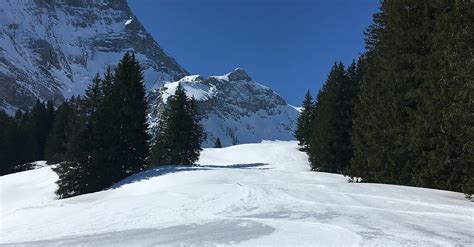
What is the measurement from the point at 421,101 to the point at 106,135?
59.4 ft

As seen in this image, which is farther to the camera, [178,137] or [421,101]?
[178,137]

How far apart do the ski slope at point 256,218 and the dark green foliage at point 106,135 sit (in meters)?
6.94

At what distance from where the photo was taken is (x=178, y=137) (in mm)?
39219

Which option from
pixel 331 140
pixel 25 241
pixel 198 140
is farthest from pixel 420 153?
pixel 198 140

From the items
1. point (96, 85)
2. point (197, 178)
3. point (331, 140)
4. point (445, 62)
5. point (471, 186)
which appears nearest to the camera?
point (471, 186)

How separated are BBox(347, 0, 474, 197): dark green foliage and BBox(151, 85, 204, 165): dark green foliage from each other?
20.1m

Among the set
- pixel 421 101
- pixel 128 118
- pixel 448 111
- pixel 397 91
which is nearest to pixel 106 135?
pixel 128 118

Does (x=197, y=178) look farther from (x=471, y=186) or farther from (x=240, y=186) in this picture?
(x=471, y=186)

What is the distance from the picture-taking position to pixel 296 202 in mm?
13312

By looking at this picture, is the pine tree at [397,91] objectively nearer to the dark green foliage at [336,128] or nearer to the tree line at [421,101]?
the tree line at [421,101]

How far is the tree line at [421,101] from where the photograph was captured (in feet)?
43.8

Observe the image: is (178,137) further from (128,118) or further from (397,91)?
(397,91)

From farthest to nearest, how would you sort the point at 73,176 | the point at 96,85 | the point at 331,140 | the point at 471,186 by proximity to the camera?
the point at 331,140, the point at 96,85, the point at 73,176, the point at 471,186

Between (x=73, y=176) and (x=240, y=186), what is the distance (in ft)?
41.5
